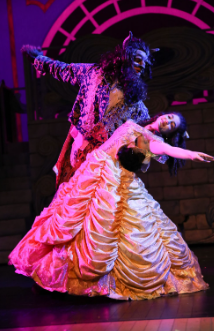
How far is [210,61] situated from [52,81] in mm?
2072

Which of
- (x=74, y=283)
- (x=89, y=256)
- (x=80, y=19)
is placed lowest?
(x=74, y=283)

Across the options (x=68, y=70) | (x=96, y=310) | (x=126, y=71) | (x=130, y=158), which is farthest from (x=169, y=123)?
(x=96, y=310)

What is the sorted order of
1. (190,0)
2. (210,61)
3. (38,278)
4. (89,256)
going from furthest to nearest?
(190,0)
(210,61)
(38,278)
(89,256)

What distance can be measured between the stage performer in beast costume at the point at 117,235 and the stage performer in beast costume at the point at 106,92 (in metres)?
0.19

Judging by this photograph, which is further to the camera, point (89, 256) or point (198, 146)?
point (198, 146)

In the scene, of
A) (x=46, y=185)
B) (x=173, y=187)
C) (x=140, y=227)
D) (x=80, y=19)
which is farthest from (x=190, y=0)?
(x=140, y=227)

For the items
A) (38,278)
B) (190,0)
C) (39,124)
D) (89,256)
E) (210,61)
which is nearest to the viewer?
(89,256)

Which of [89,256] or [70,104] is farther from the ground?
[70,104]

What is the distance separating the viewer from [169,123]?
2.62m

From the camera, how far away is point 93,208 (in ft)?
8.41

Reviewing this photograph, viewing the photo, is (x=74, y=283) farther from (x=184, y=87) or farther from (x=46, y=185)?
(x=184, y=87)

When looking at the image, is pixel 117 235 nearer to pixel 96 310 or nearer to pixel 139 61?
pixel 96 310

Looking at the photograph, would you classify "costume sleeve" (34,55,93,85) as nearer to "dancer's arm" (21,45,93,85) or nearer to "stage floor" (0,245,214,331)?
"dancer's arm" (21,45,93,85)

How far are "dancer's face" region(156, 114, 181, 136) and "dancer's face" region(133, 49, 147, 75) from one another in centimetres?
44
